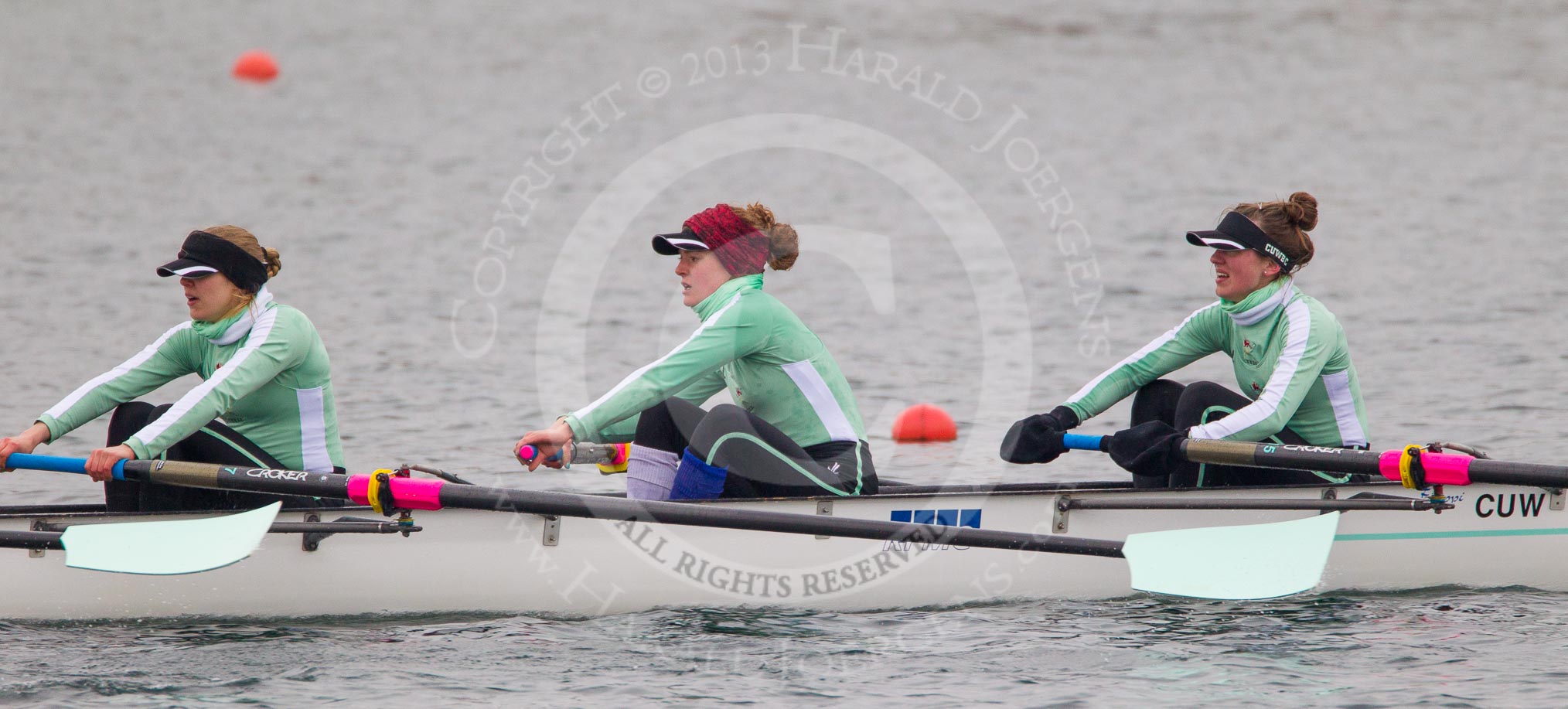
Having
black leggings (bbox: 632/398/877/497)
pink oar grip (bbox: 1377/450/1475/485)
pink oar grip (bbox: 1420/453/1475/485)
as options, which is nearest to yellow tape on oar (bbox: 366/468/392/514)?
black leggings (bbox: 632/398/877/497)

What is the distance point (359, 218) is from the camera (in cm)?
2000

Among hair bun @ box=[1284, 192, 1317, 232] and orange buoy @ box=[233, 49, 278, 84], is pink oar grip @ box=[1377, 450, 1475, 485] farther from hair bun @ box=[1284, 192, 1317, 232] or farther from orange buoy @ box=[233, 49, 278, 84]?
orange buoy @ box=[233, 49, 278, 84]

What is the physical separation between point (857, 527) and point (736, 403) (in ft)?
2.94

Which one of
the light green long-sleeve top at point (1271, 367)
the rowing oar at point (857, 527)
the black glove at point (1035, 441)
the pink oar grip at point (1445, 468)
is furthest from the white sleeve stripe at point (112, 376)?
the pink oar grip at point (1445, 468)

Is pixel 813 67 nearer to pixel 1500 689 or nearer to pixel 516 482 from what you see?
pixel 516 482

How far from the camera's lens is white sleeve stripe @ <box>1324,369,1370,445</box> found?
7773mm

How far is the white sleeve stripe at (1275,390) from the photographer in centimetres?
753

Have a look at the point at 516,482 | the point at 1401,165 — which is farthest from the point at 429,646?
the point at 1401,165

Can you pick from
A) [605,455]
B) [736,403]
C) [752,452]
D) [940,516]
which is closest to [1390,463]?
[940,516]

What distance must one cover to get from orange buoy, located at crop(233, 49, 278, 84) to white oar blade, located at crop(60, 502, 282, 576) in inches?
929

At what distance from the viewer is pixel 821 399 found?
7.36 meters

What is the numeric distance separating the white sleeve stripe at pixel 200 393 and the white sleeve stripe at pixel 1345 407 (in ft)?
14.8

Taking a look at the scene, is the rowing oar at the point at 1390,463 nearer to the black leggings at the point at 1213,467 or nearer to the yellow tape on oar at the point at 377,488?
the black leggings at the point at 1213,467

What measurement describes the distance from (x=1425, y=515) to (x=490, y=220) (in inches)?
573
